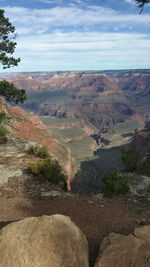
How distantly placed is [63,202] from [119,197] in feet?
10.5

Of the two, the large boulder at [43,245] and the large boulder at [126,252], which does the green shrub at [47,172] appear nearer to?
the large boulder at [43,245]

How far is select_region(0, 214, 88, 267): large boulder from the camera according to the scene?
271 inches

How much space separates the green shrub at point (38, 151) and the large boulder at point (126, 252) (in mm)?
17481

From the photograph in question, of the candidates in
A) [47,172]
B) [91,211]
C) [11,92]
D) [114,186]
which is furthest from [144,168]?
[11,92]

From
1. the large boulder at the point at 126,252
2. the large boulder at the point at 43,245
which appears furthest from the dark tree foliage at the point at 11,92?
the large boulder at the point at 126,252

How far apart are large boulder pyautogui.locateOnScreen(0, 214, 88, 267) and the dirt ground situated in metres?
2.80

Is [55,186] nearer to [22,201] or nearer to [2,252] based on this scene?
[22,201]

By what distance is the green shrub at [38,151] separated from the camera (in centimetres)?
2477

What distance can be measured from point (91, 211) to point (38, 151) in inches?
502

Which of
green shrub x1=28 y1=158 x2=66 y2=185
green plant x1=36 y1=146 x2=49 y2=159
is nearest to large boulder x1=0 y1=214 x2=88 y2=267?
green shrub x1=28 y1=158 x2=66 y2=185

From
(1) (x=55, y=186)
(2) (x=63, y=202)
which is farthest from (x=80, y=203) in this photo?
(1) (x=55, y=186)

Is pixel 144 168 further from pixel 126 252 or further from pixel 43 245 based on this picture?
pixel 43 245

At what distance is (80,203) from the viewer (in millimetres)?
14930

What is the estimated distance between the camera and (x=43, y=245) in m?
7.16
